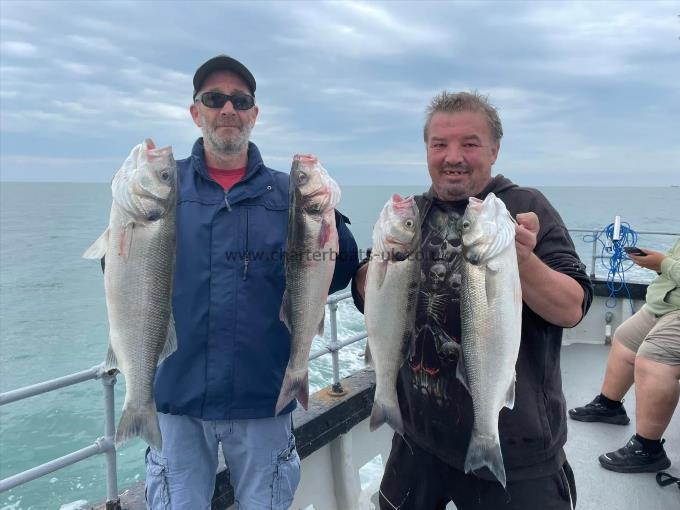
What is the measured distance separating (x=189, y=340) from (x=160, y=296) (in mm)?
325

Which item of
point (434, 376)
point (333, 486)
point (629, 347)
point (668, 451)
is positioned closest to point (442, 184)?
point (434, 376)

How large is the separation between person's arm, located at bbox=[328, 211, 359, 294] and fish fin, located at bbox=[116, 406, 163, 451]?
1.22 m

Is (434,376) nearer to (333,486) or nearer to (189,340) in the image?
(189,340)

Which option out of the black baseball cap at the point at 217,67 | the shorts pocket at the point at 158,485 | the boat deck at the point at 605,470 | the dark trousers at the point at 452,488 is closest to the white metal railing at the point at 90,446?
the shorts pocket at the point at 158,485

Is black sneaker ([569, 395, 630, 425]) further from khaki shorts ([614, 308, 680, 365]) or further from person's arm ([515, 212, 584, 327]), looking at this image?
person's arm ([515, 212, 584, 327])

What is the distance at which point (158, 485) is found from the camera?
8.94ft

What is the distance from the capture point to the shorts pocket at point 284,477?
2803 millimetres

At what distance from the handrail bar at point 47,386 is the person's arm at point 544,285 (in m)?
2.34

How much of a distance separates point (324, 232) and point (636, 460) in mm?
3758

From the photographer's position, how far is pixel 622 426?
16.9 feet

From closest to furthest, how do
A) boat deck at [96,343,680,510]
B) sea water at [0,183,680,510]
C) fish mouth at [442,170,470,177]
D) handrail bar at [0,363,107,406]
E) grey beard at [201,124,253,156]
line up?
handrail bar at [0,363,107,406], fish mouth at [442,170,470,177], grey beard at [201,124,253,156], boat deck at [96,343,680,510], sea water at [0,183,680,510]

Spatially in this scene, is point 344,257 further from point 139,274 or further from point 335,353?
point 335,353

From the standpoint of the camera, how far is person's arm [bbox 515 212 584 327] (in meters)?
2.29

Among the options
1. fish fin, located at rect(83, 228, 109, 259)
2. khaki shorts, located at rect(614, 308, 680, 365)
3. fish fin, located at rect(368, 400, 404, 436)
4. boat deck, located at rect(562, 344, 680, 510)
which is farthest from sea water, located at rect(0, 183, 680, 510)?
fish fin, located at rect(83, 228, 109, 259)
